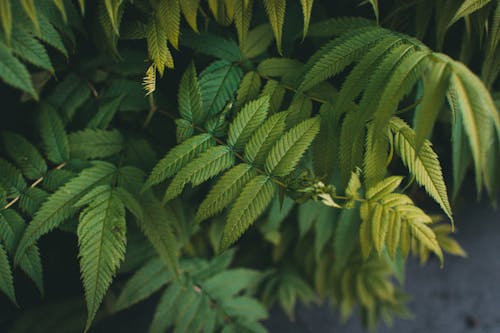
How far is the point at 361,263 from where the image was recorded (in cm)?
171

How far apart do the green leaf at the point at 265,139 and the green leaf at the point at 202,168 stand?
47 millimetres

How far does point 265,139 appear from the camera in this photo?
3.14 feet

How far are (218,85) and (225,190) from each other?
0.29m

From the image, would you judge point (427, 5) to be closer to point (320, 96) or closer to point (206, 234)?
point (320, 96)

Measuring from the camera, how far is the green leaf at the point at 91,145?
1.11 m

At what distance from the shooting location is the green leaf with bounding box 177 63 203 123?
3.35ft

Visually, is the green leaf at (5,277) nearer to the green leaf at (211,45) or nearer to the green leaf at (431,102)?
the green leaf at (211,45)

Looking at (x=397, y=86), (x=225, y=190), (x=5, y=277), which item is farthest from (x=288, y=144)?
(x=5, y=277)

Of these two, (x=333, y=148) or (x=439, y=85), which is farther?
(x=333, y=148)

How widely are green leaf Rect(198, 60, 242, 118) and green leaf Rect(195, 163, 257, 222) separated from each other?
18 centimetres

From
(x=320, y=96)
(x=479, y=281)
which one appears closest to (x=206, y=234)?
(x=320, y=96)

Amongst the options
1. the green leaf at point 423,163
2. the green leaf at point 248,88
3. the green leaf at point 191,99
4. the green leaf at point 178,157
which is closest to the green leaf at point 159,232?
the green leaf at point 178,157

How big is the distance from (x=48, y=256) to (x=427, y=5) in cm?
131

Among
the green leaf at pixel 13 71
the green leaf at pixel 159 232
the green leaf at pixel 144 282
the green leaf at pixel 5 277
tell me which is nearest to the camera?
the green leaf at pixel 13 71
